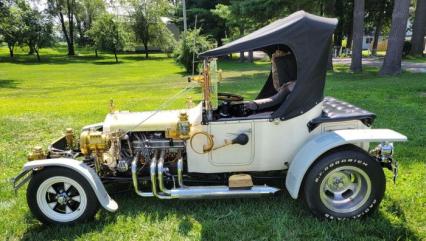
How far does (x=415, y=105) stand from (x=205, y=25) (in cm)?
3303

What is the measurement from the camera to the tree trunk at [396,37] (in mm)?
16625

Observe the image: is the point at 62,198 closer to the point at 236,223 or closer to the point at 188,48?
the point at 236,223

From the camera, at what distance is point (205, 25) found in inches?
1615

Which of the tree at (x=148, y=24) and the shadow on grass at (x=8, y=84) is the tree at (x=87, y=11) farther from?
the shadow on grass at (x=8, y=84)

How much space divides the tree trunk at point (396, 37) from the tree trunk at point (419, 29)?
1287 centimetres

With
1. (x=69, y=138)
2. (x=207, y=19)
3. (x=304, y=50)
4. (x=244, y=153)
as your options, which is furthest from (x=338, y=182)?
(x=207, y=19)

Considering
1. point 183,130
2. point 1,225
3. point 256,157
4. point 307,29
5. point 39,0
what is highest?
point 39,0

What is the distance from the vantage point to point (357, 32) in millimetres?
19875

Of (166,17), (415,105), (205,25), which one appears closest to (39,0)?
(166,17)

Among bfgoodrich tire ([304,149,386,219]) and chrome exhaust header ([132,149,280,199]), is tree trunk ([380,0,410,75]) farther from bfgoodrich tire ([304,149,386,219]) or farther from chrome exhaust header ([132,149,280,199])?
chrome exhaust header ([132,149,280,199])

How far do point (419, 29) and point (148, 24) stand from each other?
32.1m

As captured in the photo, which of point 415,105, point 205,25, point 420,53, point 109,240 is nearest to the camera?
point 109,240

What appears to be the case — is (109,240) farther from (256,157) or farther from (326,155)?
(326,155)

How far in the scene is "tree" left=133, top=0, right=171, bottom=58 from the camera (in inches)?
1923
